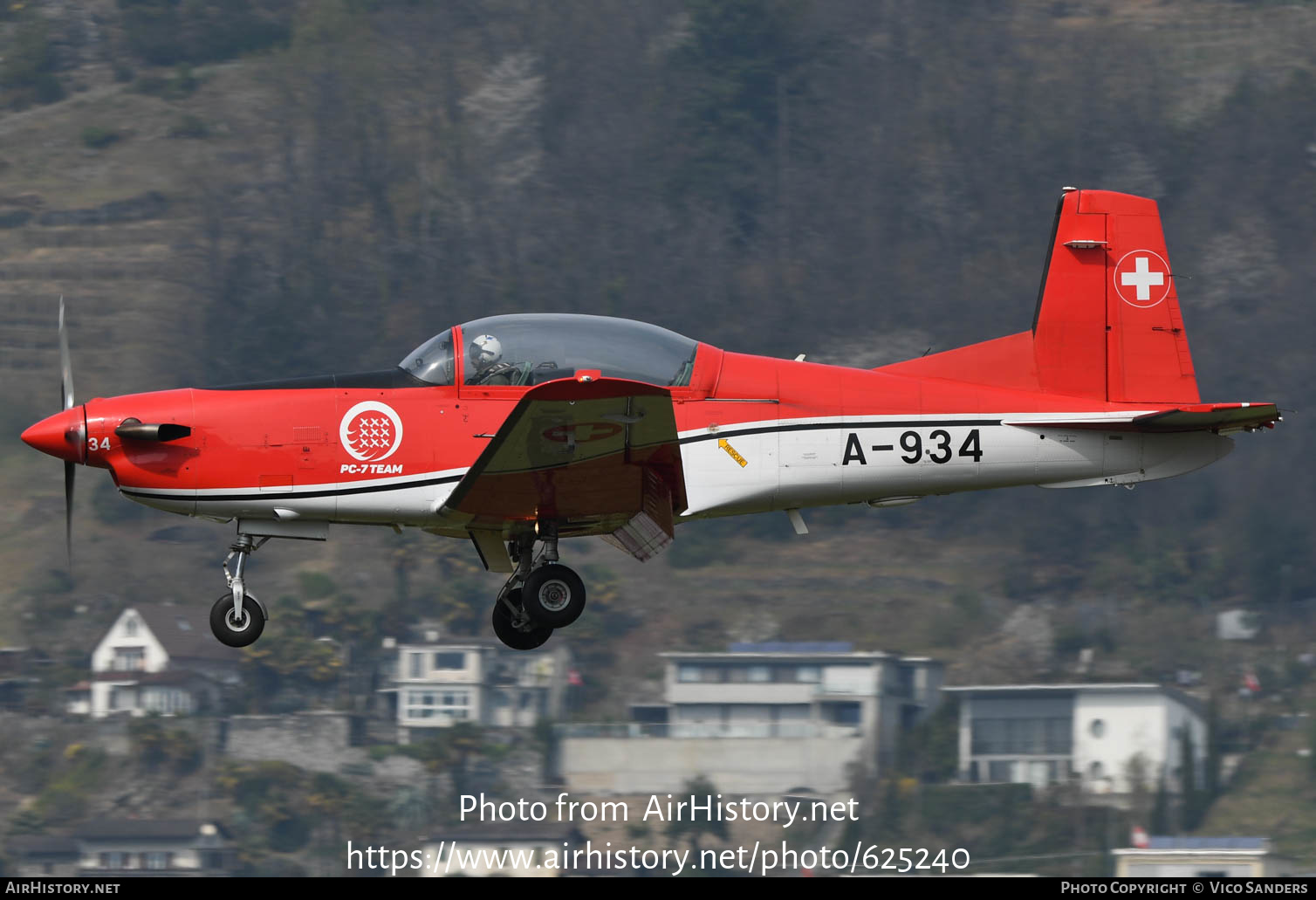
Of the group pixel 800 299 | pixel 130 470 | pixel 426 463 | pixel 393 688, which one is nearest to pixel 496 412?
pixel 426 463

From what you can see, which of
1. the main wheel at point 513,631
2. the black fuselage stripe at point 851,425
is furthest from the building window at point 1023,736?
the main wheel at point 513,631

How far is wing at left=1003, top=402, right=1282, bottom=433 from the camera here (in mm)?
14070

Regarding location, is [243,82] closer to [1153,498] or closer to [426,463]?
[1153,498]

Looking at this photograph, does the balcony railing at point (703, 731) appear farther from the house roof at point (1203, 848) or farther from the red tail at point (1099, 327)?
the red tail at point (1099, 327)

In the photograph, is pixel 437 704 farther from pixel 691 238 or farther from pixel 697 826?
pixel 691 238

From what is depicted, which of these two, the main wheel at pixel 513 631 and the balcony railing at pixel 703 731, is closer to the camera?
the main wheel at pixel 513 631

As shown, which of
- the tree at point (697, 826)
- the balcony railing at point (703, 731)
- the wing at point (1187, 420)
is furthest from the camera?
the balcony railing at point (703, 731)

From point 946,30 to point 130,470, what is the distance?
467 feet

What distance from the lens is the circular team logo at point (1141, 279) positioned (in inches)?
586

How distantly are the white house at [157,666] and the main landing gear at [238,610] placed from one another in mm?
65427

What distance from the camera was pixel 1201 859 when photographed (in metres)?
51.1

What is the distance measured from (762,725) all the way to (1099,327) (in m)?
50.5

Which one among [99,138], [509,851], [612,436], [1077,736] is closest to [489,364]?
[612,436]

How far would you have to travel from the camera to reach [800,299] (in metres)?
126
